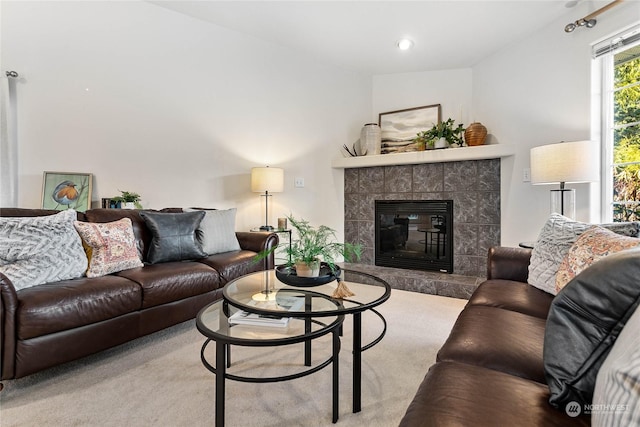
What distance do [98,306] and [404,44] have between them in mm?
3597

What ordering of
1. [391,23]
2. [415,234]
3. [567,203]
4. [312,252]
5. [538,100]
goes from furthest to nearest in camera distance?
[415,234], [391,23], [538,100], [567,203], [312,252]

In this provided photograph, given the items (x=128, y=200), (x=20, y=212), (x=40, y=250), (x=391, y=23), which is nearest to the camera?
(x=40, y=250)

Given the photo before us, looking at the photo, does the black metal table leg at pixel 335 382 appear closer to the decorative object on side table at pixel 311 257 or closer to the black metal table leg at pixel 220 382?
the decorative object on side table at pixel 311 257

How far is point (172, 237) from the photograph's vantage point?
2490mm

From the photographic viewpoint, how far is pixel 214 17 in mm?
3217

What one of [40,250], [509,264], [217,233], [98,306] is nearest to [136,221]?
[217,233]

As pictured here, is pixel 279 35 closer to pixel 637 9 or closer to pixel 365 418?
pixel 637 9

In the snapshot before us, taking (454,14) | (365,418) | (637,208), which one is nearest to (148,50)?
(454,14)

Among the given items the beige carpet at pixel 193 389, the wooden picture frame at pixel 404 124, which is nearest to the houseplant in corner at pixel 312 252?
the beige carpet at pixel 193 389

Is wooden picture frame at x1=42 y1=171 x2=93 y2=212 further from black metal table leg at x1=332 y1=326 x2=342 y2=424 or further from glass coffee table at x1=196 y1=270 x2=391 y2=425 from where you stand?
black metal table leg at x1=332 y1=326 x2=342 y2=424

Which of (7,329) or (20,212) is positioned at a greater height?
(20,212)

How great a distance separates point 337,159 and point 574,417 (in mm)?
3688

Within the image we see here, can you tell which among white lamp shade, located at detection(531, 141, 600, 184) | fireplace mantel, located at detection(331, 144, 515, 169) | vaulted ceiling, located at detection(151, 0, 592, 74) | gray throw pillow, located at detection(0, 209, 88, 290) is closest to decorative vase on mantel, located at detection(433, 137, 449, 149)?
fireplace mantel, located at detection(331, 144, 515, 169)

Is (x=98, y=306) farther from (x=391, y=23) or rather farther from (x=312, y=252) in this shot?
(x=391, y=23)
